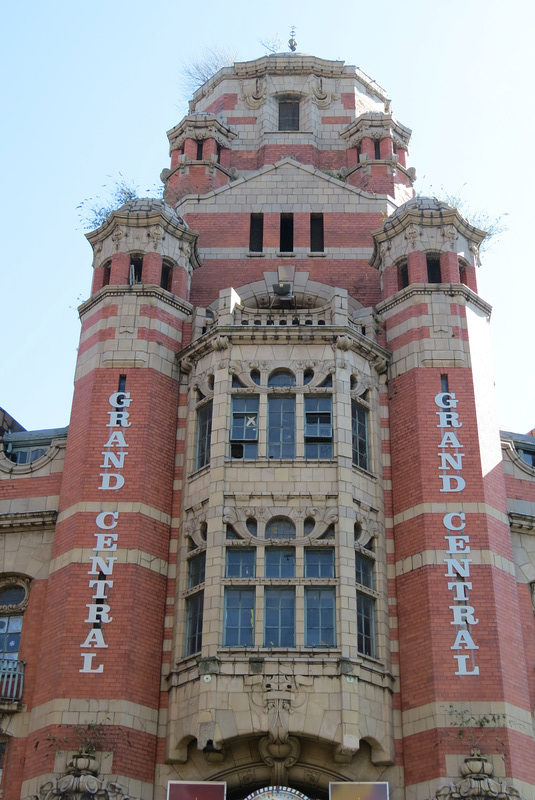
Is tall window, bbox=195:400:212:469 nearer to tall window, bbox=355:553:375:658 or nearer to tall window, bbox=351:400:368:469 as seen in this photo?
tall window, bbox=351:400:368:469

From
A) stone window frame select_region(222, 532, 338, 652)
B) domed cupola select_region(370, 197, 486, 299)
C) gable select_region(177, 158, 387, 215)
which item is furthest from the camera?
gable select_region(177, 158, 387, 215)

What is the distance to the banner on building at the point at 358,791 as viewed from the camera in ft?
81.4

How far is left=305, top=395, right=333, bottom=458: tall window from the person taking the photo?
94.8 ft

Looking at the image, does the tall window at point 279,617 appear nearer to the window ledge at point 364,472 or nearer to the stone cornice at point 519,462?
the window ledge at point 364,472

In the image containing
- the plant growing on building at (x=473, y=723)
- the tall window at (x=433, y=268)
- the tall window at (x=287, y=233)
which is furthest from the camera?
the tall window at (x=287, y=233)

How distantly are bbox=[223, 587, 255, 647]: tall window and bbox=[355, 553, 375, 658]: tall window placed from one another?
7.95 feet

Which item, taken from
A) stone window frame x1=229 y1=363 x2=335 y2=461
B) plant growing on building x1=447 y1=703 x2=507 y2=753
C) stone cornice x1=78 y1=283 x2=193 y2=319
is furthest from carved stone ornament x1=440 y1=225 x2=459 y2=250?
plant growing on building x1=447 y1=703 x2=507 y2=753

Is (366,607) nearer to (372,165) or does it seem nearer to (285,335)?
(285,335)

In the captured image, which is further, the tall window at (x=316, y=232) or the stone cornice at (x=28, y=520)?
the tall window at (x=316, y=232)

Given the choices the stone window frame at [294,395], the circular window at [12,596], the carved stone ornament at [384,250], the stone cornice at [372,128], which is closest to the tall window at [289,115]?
the stone cornice at [372,128]

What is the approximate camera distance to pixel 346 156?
3978 centimetres

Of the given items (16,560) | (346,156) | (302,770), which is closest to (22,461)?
(16,560)

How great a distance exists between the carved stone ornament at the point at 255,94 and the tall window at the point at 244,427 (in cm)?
1508

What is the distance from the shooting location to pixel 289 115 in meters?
41.3
